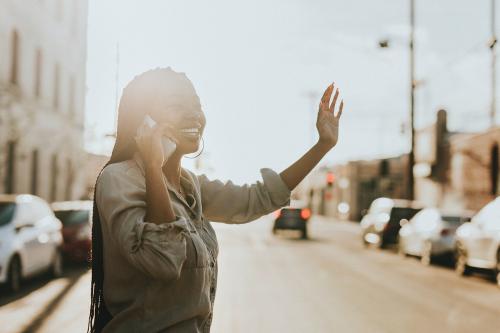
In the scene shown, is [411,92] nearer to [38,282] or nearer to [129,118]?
[38,282]

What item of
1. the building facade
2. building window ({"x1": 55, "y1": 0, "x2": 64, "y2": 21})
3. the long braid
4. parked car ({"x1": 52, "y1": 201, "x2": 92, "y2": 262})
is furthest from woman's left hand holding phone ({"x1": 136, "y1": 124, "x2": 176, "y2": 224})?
building window ({"x1": 55, "y1": 0, "x2": 64, "y2": 21})

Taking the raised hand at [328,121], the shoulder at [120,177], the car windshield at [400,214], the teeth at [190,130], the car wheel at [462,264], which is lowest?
the car wheel at [462,264]

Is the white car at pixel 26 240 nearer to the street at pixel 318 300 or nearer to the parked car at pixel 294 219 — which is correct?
the street at pixel 318 300

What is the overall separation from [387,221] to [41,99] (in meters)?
13.9

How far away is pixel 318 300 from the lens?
11.4 m

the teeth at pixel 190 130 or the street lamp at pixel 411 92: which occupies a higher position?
the street lamp at pixel 411 92

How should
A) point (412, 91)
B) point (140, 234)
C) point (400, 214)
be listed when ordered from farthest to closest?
point (412, 91), point (400, 214), point (140, 234)

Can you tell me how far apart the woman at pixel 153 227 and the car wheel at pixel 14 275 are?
10044 mm

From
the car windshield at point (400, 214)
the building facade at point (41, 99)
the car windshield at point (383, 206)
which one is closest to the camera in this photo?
the building facade at point (41, 99)

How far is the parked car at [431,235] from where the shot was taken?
18891 millimetres

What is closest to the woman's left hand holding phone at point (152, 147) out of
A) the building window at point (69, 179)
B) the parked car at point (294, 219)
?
the parked car at point (294, 219)

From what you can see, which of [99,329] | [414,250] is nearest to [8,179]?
[414,250]

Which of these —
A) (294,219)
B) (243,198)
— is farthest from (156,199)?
(294,219)

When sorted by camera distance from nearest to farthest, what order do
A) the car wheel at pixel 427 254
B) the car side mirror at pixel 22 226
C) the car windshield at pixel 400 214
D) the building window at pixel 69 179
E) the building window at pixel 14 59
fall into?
the car side mirror at pixel 22 226 < the car wheel at pixel 427 254 < the car windshield at pixel 400 214 < the building window at pixel 14 59 < the building window at pixel 69 179
